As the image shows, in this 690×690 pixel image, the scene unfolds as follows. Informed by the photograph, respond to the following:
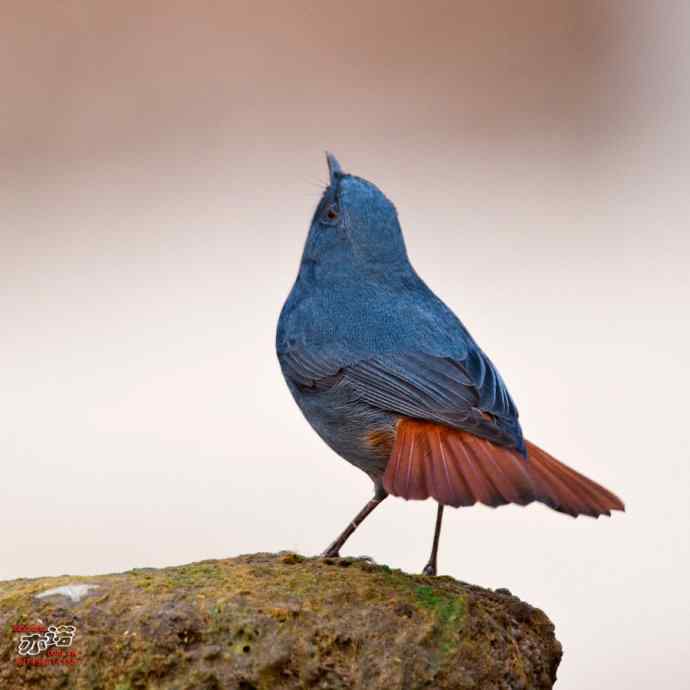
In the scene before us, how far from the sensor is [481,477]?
7.95 feet

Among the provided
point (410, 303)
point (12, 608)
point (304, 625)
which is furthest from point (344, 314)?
point (12, 608)

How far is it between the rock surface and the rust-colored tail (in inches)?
10.8

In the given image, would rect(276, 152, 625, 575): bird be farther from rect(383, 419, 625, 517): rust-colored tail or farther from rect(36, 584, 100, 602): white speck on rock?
rect(36, 584, 100, 602): white speck on rock

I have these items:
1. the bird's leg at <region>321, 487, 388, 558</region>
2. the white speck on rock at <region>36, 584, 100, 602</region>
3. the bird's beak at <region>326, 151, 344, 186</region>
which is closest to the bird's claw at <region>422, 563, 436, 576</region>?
the bird's leg at <region>321, 487, 388, 558</region>

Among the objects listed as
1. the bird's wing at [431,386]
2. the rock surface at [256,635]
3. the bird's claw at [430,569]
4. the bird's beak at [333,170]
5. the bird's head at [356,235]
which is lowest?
the rock surface at [256,635]

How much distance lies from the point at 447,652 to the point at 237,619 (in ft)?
1.40

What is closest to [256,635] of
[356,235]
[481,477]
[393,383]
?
[481,477]

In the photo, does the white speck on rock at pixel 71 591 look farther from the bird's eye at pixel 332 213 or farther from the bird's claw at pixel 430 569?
the bird's eye at pixel 332 213

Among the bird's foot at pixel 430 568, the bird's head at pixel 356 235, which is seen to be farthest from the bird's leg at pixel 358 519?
the bird's head at pixel 356 235

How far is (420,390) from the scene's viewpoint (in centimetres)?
272

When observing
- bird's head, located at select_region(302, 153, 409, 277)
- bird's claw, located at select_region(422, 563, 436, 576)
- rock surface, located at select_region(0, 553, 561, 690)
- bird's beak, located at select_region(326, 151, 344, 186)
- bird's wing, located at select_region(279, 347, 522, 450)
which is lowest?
rock surface, located at select_region(0, 553, 561, 690)

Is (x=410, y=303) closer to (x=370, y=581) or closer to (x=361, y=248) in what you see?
(x=361, y=248)

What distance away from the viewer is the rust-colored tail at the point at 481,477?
7.79ft

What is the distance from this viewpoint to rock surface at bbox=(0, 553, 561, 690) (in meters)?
2.31
